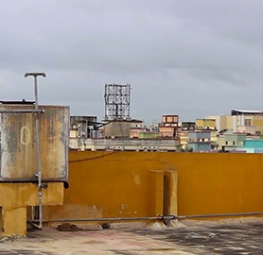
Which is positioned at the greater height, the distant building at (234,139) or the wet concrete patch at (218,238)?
the distant building at (234,139)

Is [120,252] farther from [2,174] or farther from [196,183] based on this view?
[196,183]

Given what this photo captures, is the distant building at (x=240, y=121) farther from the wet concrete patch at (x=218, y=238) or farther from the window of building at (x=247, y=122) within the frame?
the wet concrete patch at (x=218, y=238)

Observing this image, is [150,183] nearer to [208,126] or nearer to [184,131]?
[184,131]

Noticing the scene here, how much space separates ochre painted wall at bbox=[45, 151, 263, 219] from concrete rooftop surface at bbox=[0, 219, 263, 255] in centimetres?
65

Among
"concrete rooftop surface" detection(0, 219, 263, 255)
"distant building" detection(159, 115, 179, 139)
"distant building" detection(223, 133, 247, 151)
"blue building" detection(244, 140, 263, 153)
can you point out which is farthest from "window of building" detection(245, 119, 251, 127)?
"concrete rooftop surface" detection(0, 219, 263, 255)

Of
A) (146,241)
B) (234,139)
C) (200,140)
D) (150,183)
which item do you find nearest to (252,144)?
(234,139)

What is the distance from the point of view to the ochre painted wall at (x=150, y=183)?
15.3 meters

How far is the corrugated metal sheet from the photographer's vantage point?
1277 cm

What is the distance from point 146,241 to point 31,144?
309 centimetres

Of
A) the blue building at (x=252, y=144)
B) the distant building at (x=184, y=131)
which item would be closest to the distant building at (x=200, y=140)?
the distant building at (x=184, y=131)

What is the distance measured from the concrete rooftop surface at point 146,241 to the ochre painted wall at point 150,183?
25.7 inches

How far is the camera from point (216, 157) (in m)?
16.7

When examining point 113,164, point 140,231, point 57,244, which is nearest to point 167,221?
point 140,231

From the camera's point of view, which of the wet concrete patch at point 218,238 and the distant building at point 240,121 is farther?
the distant building at point 240,121
